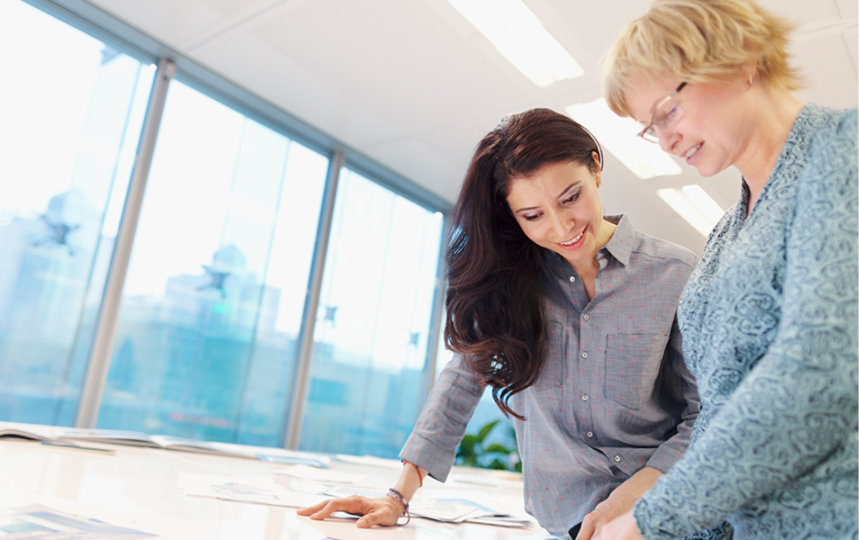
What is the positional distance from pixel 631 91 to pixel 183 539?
851 millimetres

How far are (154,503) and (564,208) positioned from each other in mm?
938

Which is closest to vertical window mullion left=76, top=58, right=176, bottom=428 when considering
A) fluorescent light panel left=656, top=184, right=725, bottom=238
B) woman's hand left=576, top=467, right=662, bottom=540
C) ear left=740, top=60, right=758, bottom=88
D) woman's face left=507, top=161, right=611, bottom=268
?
woman's face left=507, top=161, right=611, bottom=268

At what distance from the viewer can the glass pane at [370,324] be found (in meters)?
4.24

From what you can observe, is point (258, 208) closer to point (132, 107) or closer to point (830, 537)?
point (132, 107)

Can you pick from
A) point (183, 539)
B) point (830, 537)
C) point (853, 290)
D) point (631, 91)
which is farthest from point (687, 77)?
point (183, 539)

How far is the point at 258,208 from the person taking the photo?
12.5 feet

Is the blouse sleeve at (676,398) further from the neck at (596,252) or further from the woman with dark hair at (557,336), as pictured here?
the neck at (596,252)

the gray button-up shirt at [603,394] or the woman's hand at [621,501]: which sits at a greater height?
the gray button-up shirt at [603,394]

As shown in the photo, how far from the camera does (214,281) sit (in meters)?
3.58

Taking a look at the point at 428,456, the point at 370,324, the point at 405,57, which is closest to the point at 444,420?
the point at 428,456

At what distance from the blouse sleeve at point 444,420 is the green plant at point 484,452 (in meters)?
3.83

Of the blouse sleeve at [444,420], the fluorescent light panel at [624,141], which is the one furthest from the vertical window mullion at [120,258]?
the blouse sleeve at [444,420]

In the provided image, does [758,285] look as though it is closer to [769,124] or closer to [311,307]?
[769,124]

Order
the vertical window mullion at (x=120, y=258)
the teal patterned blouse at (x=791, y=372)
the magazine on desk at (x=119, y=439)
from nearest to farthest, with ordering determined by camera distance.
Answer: the teal patterned blouse at (x=791, y=372), the magazine on desk at (x=119, y=439), the vertical window mullion at (x=120, y=258)
